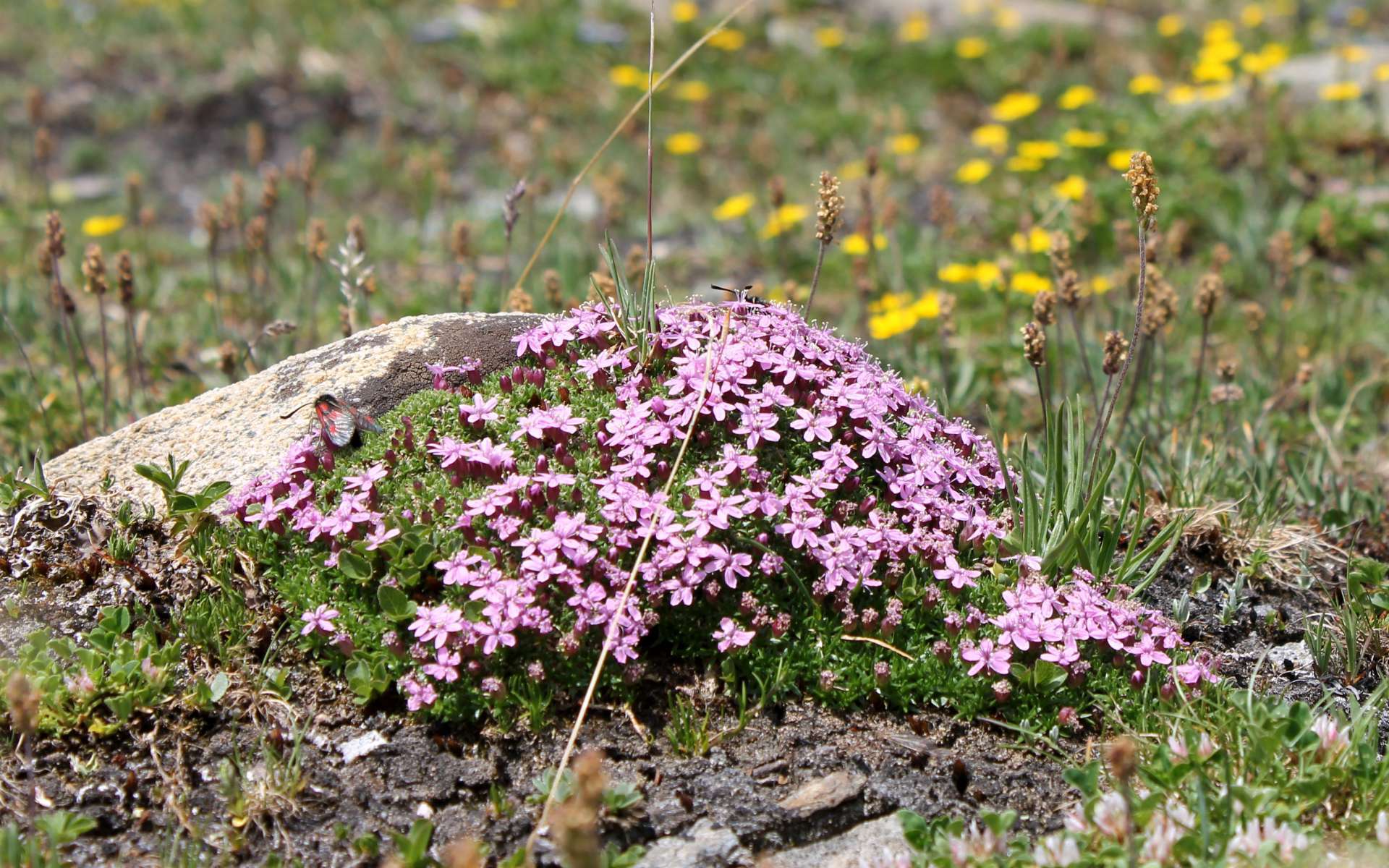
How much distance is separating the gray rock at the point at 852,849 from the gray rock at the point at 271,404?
77.3 inches

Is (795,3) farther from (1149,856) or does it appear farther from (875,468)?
(1149,856)

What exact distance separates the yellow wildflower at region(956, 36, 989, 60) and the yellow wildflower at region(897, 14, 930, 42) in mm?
477

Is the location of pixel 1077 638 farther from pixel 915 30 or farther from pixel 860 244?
pixel 915 30

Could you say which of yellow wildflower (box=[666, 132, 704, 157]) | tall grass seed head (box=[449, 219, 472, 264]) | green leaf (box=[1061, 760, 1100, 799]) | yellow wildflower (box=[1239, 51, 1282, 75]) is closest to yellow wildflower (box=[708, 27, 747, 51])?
yellow wildflower (box=[666, 132, 704, 157])

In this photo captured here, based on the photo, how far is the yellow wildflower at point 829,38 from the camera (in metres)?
11.8

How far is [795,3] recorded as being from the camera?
12953 millimetres

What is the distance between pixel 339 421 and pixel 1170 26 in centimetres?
971

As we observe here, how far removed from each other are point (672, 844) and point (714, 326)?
1.67m

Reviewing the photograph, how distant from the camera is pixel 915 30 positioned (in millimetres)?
11961

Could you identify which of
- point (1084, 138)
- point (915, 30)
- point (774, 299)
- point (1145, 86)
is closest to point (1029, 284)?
point (774, 299)

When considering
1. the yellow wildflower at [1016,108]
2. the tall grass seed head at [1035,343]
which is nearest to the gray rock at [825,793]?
the tall grass seed head at [1035,343]

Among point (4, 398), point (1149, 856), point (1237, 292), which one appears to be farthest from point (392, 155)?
point (1149, 856)

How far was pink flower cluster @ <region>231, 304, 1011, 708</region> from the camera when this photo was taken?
3.53 m

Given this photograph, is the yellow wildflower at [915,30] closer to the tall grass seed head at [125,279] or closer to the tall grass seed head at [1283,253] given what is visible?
the tall grass seed head at [1283,253]
